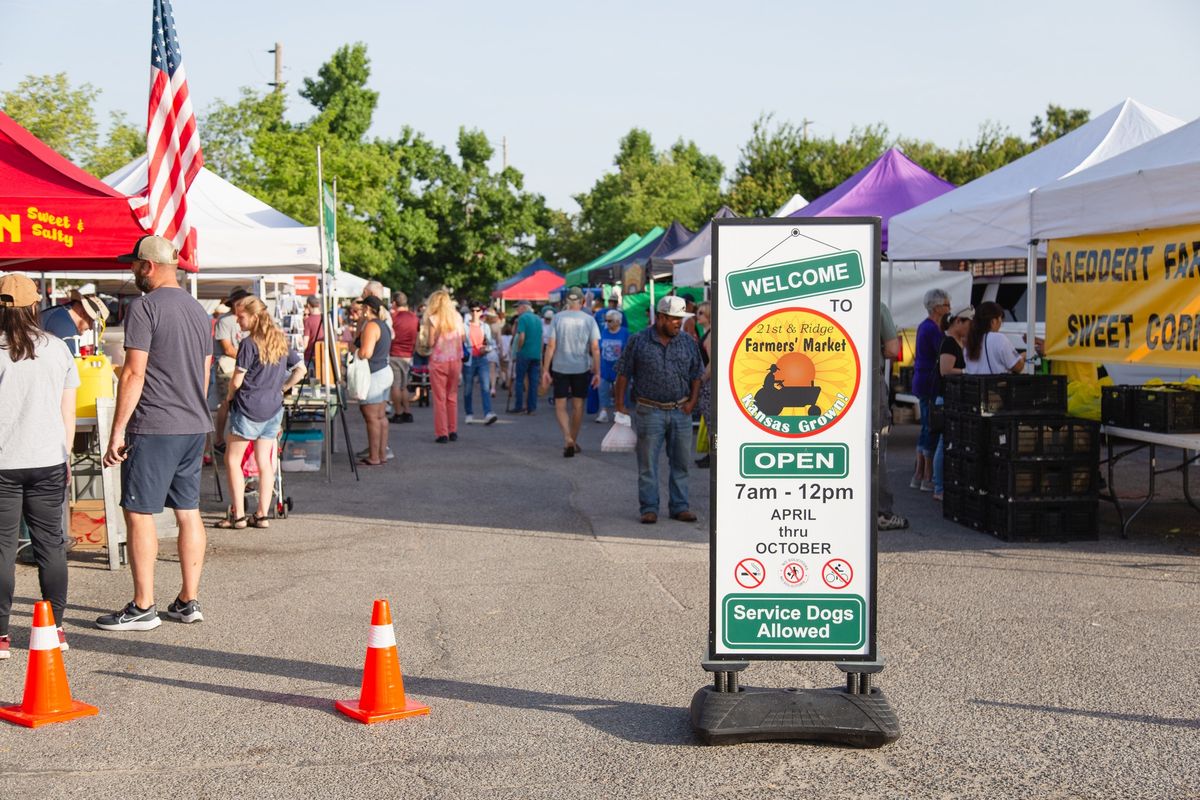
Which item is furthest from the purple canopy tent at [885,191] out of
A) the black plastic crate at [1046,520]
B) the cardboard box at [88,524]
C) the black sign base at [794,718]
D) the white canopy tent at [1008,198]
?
the black sign base at [794,718]

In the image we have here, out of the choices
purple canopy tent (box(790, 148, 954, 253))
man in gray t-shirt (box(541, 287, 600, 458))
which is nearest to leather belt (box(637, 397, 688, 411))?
man in gray t-shirt (box(541, 287, 600, 458))

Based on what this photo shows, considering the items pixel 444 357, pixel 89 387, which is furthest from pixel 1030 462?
pixel 444 357

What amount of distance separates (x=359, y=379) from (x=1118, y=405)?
7.48 metres

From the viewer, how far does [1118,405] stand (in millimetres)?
9555

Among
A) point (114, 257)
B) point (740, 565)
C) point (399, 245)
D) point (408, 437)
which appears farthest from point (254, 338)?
point (399, 245)

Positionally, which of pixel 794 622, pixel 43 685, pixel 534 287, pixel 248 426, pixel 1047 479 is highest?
pixel 534 287

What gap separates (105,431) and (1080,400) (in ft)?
24.1

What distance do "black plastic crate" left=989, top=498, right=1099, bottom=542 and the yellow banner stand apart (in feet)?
4.25

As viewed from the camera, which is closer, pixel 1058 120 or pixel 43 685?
pixel 43 685

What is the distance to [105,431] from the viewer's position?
8.16 metres

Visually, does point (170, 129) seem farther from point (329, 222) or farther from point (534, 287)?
point (534, 287)

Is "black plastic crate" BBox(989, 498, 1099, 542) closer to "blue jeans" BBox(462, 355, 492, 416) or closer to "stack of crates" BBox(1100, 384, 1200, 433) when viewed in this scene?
"stack of crates" BBox(1100, 384, 1200, 433)

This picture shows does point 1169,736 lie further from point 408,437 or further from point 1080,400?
point 408,437

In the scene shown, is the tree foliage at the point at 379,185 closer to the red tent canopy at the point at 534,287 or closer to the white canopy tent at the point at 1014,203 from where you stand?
the red tent canopy at the point at 534,287
